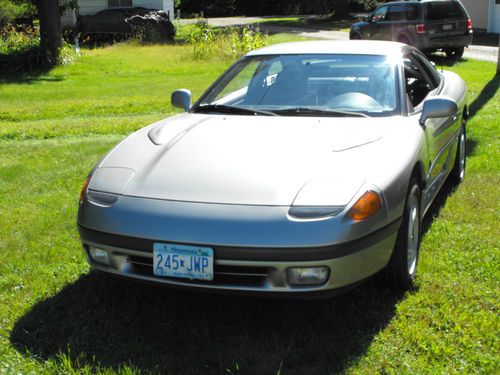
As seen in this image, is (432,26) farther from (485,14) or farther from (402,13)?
(485,14)

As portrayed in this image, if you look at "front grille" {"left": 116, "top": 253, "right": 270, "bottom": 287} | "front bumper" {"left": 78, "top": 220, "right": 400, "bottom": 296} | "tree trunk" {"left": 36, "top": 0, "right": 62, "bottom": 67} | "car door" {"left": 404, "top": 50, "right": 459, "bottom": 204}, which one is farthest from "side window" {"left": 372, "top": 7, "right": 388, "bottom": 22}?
"front grille" {"left": 116, "top": 253, "right": 270, "bottom": 287}

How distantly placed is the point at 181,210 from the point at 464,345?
153cm

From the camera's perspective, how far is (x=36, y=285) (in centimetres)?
397

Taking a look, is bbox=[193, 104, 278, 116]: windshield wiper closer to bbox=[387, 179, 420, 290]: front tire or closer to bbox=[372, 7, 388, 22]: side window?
bbox=[387, 179, 420, 290]: front tire

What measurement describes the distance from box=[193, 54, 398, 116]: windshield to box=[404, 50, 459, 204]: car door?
24 cm

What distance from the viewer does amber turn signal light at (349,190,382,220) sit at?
124 inches

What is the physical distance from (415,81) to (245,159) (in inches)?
81.2

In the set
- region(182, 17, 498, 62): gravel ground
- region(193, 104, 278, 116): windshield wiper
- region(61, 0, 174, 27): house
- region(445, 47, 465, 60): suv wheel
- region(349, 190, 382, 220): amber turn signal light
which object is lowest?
region(182, 17, 498, 62): gravel ground

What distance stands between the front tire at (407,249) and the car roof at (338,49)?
1290 millimetres

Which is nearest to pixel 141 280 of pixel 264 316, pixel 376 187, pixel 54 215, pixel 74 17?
pixel 264 316

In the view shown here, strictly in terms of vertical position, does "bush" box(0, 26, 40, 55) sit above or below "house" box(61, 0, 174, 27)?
below

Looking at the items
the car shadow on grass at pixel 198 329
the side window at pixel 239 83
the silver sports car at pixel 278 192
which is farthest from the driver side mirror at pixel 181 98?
the car shadow on grass at pixel 198 329

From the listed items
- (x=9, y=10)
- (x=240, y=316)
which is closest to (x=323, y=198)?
(x=240, y=316)

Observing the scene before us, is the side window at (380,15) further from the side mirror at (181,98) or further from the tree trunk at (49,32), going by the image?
the side mirror at (181,98)
